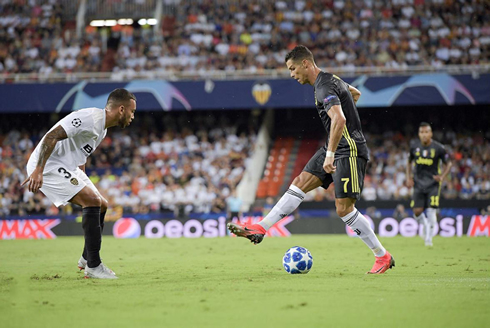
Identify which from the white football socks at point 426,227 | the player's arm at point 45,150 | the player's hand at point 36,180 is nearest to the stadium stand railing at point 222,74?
the white football socks at point 426,227

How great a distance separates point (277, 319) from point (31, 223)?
16.5 meters

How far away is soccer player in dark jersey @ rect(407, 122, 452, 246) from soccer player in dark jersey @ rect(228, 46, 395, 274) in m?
6.26

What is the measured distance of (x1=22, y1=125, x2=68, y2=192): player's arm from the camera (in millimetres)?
7156

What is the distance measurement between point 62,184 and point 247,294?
8.78ft

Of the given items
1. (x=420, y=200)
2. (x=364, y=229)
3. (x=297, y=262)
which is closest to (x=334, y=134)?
(x=364, y=229)

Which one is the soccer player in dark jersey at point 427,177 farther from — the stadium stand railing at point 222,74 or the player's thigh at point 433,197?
the stadium stand railing at point 222,74

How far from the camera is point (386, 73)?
23891 mm

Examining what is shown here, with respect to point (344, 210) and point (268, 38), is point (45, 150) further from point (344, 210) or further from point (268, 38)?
point (268, 38)

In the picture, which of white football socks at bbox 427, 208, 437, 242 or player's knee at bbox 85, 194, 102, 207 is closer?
player's knee at bbox 85, 194, 102, 207

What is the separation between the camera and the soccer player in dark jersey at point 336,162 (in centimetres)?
762

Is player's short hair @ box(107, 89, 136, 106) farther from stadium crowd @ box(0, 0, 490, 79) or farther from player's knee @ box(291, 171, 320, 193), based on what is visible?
stadium crowd @ box(0, 0, 490, 79)

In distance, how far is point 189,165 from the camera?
2445cm

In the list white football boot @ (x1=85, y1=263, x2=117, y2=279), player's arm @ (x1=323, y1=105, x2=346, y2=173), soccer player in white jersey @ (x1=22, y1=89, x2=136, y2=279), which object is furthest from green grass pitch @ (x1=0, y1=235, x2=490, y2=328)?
player's arm @ (x1=323, y1=105, x2=346, y2=173)

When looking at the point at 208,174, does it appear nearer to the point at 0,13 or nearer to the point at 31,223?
the point at 31,223
